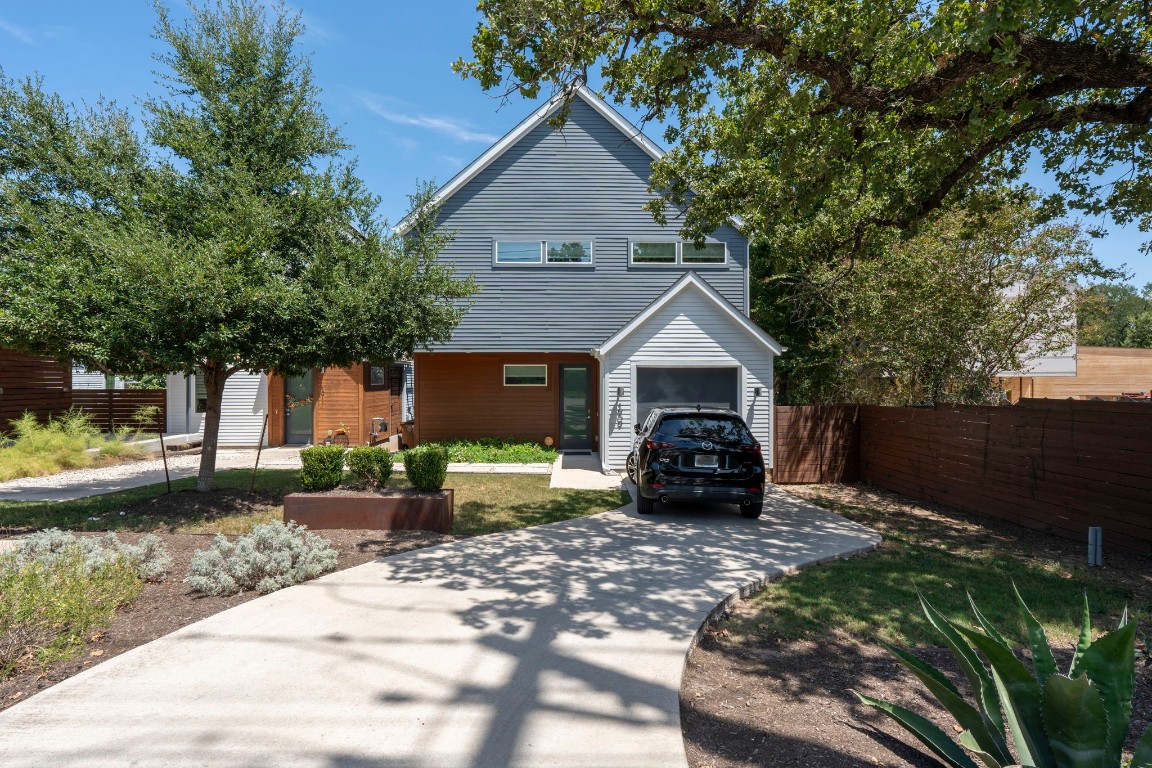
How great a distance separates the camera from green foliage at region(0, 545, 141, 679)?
14.2 ft

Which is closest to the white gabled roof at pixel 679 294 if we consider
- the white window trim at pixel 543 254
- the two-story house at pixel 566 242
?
the two-story house at pixel 566 242

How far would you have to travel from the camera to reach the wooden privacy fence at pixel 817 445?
13.5 metres

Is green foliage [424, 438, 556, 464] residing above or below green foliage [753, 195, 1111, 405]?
below

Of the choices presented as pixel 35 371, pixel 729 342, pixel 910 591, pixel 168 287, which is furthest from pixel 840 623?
pixel 35 371

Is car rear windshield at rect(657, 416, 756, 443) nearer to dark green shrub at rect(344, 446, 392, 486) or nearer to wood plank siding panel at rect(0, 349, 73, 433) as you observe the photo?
dark green shrub at rect(344, 446, 392, 486)

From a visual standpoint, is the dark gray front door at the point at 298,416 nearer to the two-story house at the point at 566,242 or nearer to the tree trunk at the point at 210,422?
the two-story house at the point at 566,242

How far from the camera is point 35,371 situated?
1745 centimetres

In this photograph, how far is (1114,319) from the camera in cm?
6006

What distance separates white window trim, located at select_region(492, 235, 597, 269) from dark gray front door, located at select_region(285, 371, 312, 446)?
7199 mm

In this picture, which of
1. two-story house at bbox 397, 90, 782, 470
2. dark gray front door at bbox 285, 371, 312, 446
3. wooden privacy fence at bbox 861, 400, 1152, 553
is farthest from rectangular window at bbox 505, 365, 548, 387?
wooden privacy fence at bbox 861, 400, 1152, 553

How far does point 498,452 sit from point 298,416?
703 cm

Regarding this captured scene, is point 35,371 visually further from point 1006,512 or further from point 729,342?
point 1006,512

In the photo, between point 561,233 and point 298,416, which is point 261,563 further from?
point 298,416

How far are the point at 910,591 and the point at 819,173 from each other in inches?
232
